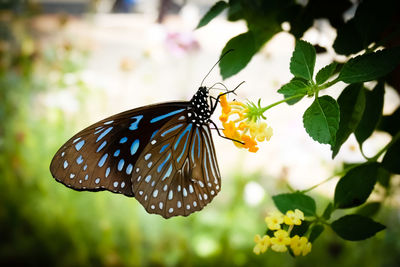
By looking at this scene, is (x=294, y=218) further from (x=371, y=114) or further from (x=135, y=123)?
(x=135, y=123)

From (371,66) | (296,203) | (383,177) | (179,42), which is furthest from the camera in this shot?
(179,42)

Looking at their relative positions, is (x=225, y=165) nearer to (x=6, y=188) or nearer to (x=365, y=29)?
(x=6, y=188)

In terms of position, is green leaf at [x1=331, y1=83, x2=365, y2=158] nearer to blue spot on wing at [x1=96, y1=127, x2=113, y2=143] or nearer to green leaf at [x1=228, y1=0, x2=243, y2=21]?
green leaf at [x1=228, y1=0, x2=243, y2=21]

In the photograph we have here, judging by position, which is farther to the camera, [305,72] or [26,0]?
[26,0]

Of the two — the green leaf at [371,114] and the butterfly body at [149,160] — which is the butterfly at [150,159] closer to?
the butterfly body at [149,160]

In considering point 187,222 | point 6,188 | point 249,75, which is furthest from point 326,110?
point 249,75

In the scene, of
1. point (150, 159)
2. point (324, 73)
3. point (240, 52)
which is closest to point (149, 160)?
point (150, 159)
